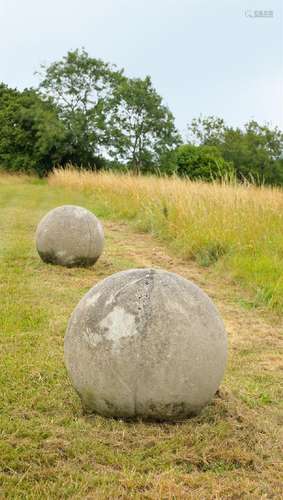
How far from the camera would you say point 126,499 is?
9.57 ft

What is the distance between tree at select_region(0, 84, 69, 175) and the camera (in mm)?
35594

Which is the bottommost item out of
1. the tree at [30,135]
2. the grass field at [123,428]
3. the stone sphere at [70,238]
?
the grass field at [123,428]

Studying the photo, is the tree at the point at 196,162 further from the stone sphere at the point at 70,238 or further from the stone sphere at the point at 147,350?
the stone sphere at the point at 147,350

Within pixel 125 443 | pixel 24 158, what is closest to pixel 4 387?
pixel 125 443

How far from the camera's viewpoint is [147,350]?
354 cm

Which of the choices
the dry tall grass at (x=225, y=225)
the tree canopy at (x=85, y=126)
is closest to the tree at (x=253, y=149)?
the tree canopy at (x=85, y=126)

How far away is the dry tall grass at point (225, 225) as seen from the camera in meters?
7.93

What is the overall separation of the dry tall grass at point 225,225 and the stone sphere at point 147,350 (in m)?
3.25

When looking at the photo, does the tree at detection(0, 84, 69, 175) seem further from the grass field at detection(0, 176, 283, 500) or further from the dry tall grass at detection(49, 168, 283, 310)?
the grass field at detection(0, 176, 283, 500)

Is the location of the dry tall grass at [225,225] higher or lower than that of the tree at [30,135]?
lower

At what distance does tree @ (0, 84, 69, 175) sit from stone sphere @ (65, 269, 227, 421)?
32.5m

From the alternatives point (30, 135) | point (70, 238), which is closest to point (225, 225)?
point (70, 238)

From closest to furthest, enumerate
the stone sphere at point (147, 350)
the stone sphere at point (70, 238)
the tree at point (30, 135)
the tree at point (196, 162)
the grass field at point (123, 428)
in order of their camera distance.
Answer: the grass field at point (123, 428) → the stone sphere at point (147, 350) → the stone sphere at point (70, 238) → the tree at point (196, 162) → the tree at point (30, 135)

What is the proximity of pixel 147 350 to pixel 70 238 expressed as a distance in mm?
4996
